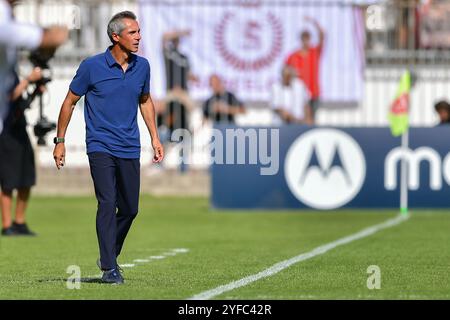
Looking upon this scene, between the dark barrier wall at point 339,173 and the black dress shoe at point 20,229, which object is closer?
the black dress shoe at point 20,229

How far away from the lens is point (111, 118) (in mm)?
11430

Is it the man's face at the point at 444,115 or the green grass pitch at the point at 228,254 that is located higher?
the man's face at the point at 444,115

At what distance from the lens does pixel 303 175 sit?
22.8 metres

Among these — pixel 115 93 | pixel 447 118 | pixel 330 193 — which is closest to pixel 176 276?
pixel 115 93

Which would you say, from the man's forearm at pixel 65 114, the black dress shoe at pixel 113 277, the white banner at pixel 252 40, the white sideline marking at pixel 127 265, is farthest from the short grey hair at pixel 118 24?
the white banner at pixel 252 40

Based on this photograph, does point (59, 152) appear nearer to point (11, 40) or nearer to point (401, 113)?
point (11, 40)

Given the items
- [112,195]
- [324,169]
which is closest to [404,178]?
[324,169]

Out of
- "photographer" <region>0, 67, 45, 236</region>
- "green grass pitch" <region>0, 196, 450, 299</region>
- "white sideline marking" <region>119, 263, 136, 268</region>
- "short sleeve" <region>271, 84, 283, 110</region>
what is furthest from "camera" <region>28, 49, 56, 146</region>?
"short sleeve" <region>271, 84, 283, 110</region>

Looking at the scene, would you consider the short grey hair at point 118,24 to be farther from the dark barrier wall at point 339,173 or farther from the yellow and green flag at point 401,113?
the yellow and green flag at point 401,113

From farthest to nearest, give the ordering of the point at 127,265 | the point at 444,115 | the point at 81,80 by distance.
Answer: the point at 444,115 → the point at 127,265 → the point at 81,80

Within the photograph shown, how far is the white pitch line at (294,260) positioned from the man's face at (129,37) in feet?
6.41

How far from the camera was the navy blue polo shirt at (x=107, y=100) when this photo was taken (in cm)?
1138

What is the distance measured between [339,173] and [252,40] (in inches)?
202

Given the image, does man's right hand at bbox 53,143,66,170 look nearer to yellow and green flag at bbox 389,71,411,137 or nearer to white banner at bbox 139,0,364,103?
yellow and green flag at bbox 389,71,411,137
